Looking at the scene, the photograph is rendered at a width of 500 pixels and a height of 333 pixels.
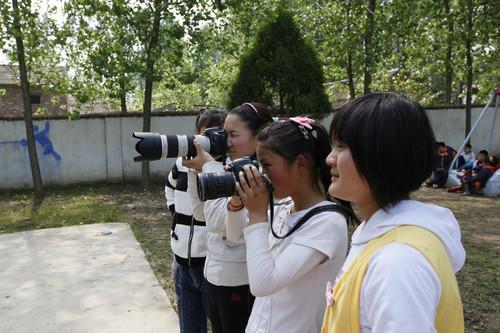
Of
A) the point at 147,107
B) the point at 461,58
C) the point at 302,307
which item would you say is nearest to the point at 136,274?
the point at 302,307

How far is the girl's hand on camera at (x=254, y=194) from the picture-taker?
1303 mm

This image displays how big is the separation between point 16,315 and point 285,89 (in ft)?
16.3

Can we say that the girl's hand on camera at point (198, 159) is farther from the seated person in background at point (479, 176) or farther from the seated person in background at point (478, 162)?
the seated person in background at point (478, 162)

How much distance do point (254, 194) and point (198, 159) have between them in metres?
0.57

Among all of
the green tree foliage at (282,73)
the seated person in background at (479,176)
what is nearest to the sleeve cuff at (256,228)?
the green tree foliage at (282,73)

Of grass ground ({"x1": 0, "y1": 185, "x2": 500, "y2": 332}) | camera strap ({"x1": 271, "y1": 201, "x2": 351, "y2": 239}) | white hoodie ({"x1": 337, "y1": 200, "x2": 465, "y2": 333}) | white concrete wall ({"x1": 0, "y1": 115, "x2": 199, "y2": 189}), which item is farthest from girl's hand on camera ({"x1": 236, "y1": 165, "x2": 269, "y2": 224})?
white concrete wall ({"x1": 0, "y1": 115, "x2": 199, "y2": 189})

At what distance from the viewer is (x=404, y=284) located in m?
0.74

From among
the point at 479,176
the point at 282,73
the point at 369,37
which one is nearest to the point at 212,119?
the point at 282,73

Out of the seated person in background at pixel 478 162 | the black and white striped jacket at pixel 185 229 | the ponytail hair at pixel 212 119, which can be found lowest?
the seated person in background at pixel 478 162

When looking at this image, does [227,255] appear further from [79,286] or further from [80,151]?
[80,151]

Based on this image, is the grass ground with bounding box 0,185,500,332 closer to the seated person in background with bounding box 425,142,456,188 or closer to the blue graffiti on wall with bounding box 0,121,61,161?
the seated person in background with bounding box 425,142,456,188

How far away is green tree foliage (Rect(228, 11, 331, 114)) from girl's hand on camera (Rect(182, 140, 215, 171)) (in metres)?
5.38

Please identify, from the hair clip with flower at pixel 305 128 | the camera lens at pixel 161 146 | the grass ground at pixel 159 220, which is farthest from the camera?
the grass ground at pixel 159 220

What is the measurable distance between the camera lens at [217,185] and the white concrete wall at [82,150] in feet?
28.1
